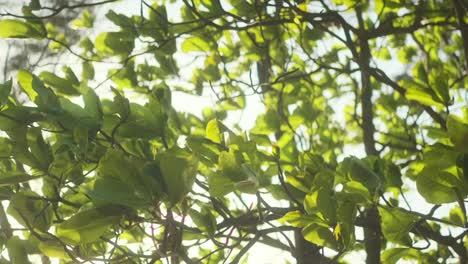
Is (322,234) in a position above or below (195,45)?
below

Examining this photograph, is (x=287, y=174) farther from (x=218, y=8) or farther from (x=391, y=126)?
(x=391, y=126)

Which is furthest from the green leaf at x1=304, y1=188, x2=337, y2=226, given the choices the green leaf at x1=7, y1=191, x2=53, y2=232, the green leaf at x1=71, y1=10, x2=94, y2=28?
the green leaf at x1=71, y1=10, x2=94, y2=28

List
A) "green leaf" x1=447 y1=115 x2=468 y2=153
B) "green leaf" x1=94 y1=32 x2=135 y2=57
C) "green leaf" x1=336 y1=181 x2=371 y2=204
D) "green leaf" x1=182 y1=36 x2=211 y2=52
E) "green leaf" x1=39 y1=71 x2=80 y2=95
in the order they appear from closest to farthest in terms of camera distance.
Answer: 1. "green leaf" x1=447 y1=115 x2=468 y2=153
2. "green leaf" x1=336 y1=181 x2=371 y2=204
3. "green leaf" x1=39 y1=71 x2=80 y2=95
4. "green leaf" x1=94 y1=32 x2=135 y2=57
5. "green leaf" x1=182 y1=36 x2=211 y2=52

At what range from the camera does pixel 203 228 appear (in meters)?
0.94

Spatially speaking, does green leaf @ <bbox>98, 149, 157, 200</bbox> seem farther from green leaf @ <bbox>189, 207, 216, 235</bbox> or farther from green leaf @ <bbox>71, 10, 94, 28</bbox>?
green leaf @ <bbox>71, 10, 94, 28</bbox>

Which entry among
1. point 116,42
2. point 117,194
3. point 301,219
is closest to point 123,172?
point 117,194

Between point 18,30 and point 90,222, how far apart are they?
60 cm

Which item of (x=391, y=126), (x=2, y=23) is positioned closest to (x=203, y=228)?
(x=2, y=23)

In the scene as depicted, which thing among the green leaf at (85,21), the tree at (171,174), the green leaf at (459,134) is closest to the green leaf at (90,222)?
the tree at (171,174)

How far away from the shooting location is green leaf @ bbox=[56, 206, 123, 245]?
0.73 meters

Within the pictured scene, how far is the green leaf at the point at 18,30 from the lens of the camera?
1.10 m

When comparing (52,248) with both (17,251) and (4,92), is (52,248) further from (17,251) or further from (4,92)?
(4,92)

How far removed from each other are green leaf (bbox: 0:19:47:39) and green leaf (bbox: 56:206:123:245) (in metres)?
0.56

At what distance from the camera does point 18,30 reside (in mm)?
1142
